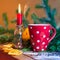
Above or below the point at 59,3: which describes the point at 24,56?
Answer: below

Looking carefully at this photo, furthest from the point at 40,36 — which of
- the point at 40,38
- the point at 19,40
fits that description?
the point at 19,40

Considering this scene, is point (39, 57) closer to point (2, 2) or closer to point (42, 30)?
point (42, 30)

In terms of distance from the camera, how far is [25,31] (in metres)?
0.67

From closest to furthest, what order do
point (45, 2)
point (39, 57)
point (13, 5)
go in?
1. point (39, 57)
2. point (45, 2)
3. point (13, 5)

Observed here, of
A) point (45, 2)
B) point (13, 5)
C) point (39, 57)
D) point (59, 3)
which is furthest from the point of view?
point (13, 5)

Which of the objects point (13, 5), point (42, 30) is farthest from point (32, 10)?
point (42, 30)

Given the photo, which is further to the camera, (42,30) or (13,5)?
(13,5)

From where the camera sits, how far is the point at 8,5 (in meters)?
1.17

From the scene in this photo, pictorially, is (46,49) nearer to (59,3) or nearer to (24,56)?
(24,56)

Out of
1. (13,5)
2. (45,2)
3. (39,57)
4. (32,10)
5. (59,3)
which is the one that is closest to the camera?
(39,57)

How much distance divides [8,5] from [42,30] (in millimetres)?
646

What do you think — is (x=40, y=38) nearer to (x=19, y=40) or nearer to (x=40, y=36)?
(x=40, y=36)

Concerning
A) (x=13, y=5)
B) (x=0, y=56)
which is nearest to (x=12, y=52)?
(x=0, y=56)

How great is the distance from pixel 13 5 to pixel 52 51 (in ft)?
2.07
